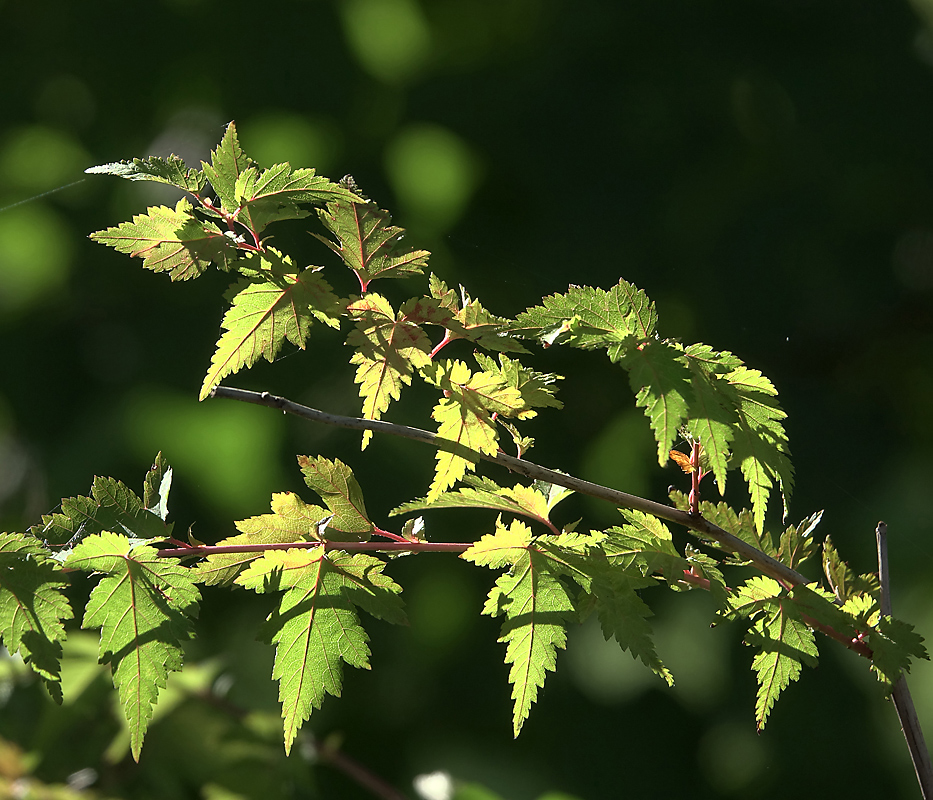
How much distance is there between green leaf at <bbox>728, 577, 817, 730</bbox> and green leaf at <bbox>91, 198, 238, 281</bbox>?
266 millimetres

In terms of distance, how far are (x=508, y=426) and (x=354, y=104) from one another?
1261mm

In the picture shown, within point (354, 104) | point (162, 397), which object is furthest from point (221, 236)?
point (354, 104)

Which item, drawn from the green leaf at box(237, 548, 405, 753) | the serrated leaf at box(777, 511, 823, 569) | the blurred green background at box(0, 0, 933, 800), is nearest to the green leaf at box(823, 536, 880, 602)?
the serrated leaf at box(777, 511, 823, 569)

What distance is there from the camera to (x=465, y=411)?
0.37 m

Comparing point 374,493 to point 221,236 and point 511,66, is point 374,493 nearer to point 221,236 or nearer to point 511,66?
point 511,66

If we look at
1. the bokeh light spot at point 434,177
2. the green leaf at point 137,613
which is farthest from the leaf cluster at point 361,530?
the bokeh light spot at point 434,177

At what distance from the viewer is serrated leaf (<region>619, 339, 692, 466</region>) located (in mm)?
323

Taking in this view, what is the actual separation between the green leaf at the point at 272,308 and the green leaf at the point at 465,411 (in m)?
0.06

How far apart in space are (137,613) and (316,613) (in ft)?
0.24

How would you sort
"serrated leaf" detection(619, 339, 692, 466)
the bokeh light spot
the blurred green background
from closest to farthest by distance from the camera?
"serrated leaf" detection(619, 339, 692, 466)
the blurred green background
the bokeh light spot

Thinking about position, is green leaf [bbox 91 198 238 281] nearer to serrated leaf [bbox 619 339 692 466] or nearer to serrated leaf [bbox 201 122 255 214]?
serrated leaf [bbox 201 122 255 214]

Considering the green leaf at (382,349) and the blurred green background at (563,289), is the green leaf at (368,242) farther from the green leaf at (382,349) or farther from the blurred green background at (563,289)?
the blurred green background at (563,289)

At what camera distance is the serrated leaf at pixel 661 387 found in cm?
32

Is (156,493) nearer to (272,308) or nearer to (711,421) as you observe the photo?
(272,308)
